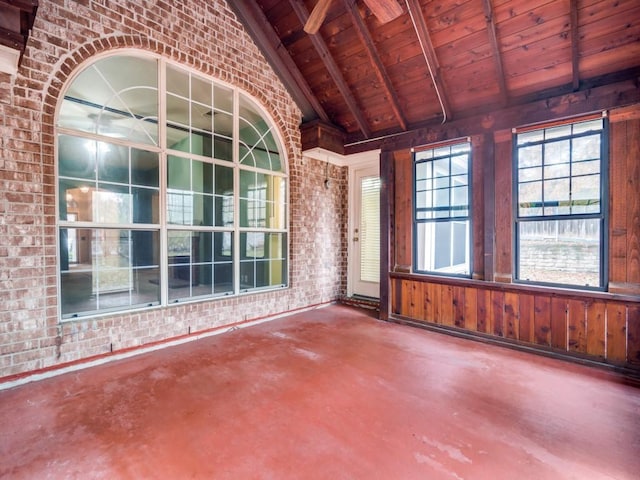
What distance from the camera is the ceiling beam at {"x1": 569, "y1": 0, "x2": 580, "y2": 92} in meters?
2.87

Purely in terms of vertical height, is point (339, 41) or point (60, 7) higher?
point (339, 41)

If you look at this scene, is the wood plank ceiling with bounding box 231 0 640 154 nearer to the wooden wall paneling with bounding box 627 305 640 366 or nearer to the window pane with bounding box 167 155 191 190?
the window pane with bounding box 167 155 191 190

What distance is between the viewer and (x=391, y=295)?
15.8ft

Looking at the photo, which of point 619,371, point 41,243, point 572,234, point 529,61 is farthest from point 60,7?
point 619,371

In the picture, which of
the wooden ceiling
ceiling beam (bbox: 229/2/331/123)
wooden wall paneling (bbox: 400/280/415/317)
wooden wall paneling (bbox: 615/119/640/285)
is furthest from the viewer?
wooden wall paneling (bbox: 400/280/415/317)

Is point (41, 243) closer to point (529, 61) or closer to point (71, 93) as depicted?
point (71, 93)

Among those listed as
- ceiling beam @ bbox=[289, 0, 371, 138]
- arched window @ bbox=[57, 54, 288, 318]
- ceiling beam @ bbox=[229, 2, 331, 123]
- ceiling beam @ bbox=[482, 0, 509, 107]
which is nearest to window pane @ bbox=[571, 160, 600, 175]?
ceiling beam @ bbox=[482, 0, 509, 107]

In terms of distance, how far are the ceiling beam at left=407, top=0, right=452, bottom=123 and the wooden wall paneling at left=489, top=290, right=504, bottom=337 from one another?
245 cm

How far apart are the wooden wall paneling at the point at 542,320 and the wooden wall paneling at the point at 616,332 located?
0.50 m

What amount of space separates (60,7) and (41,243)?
7.44ft

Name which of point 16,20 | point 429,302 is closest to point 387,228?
point 429,302

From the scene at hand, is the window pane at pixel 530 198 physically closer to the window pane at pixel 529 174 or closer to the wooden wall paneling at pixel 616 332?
the window pane at pixel 529 174

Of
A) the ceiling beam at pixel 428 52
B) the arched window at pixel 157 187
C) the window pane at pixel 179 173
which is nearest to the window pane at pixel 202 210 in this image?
the arched window at pixel 157 187

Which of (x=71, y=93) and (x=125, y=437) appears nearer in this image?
(x=125, y=437)
